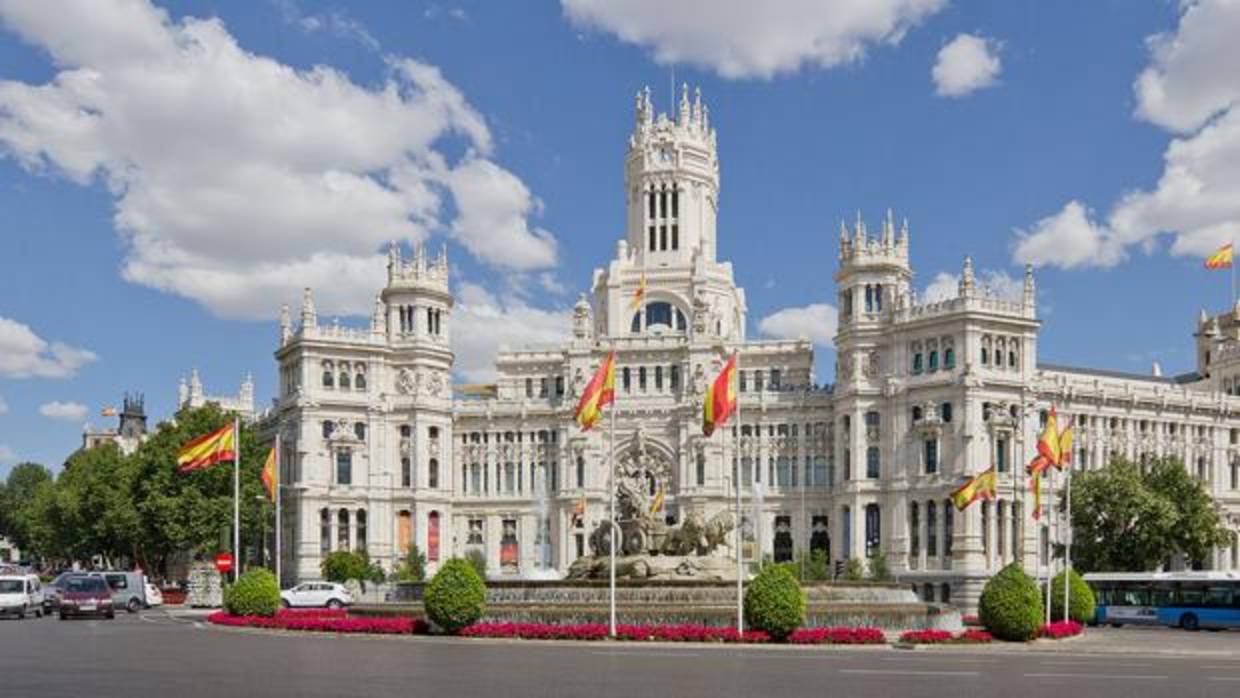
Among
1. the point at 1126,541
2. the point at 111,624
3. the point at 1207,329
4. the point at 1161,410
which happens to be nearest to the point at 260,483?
the point at 111,624

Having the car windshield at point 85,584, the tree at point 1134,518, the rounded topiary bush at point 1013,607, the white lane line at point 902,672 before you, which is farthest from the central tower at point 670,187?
the white lane line at point 902,672

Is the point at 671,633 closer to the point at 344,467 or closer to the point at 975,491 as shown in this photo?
the point at 975,491

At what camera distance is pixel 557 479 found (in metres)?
128

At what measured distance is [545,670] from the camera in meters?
35.0

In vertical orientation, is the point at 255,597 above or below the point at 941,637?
above

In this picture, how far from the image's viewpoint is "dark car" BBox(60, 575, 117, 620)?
222 ft

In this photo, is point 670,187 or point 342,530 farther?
point 670,187

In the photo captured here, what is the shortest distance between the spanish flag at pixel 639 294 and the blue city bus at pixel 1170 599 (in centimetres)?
5705

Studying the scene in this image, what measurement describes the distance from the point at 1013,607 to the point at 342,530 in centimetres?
8164

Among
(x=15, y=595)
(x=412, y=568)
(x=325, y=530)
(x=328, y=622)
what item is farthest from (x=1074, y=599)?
(x=325, y=530)

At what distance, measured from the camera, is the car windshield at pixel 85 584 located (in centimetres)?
6856

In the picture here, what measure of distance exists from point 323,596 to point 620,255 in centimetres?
6474

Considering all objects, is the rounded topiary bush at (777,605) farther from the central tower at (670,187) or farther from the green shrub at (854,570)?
the central tower at (670,187)

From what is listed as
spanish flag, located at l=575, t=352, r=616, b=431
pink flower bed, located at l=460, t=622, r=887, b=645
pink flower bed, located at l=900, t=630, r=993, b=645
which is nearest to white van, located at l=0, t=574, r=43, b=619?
pink flower bed, located at l=460, t=622, r=887, b=645
